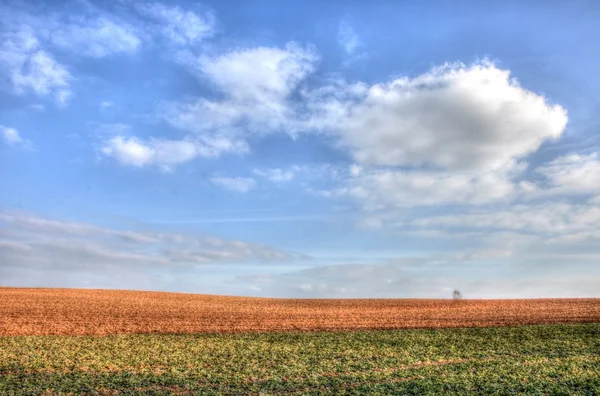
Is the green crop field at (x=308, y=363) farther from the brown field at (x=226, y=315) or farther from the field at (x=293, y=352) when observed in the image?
the brown field at (x=226, y=315)

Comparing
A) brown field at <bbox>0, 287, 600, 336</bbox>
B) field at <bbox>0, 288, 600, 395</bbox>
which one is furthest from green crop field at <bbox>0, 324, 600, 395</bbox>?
brown field at <bbox>0, 287, 600, 336</bbox>

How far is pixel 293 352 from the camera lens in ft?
76.7

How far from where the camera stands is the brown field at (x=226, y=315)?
3216 centimetres

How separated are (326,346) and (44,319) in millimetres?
21395

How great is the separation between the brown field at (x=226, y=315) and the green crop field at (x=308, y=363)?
3509 millimetres

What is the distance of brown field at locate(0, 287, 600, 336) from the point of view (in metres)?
32.2

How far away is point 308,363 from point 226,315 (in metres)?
20.0

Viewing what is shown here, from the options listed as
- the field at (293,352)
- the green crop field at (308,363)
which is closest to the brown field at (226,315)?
the field at (293,352)

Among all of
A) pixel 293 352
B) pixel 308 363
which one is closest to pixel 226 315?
pixel 293 352

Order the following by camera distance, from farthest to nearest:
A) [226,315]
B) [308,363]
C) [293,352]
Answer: [226,315] → [293,352] → [308,363]

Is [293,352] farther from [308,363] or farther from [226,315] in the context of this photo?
[226,315]

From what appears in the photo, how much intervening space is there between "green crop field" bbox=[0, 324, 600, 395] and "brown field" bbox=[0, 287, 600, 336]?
3.51 meters

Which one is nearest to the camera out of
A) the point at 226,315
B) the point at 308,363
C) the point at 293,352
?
the point at 308,363

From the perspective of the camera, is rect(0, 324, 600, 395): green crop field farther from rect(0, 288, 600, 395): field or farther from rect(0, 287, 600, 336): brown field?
rect(0, 287, 600, 336): brown field
